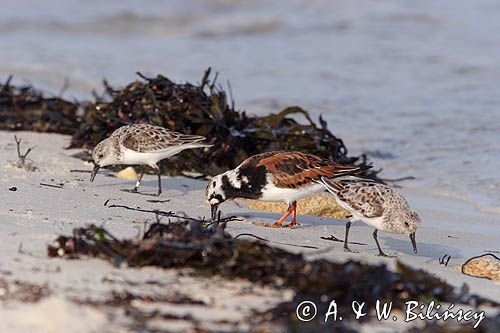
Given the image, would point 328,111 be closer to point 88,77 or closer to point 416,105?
point 416,105

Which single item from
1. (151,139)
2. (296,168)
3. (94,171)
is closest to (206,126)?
(151,139)

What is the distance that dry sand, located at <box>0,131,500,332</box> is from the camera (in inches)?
111

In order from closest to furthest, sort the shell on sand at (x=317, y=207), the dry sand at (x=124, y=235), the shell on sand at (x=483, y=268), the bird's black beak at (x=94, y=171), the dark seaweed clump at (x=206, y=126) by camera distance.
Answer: the dry sand at (x=124, y=235) → the shell on sand at (x=483, y=268) → the shell on sand at (x=317, y=207) → the bird's black beak at (x=94, y=171) → the dark seaweed clump at (x=206, y=126)

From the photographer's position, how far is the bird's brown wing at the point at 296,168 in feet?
16.2

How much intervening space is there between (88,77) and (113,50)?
2283mm

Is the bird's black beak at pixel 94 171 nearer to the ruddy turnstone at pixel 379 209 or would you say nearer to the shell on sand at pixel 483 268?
the ruddy turnstone at pixel 379 209

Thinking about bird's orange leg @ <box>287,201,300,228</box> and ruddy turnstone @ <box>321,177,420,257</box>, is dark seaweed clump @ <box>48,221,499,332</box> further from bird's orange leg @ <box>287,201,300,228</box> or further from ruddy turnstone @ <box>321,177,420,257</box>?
bird's orange leg @ <box>287,201,300,228</box>

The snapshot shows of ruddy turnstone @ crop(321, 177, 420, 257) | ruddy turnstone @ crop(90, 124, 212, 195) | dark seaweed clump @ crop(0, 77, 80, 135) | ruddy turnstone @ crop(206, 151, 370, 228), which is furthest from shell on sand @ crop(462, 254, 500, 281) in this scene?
dark seaweed clump @ crop(0, 77, 80, 135)

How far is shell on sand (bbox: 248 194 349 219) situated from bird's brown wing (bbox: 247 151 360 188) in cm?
44

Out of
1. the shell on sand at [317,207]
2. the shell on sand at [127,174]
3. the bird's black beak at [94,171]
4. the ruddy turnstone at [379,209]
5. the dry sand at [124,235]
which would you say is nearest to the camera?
the dry sand at [124,235]

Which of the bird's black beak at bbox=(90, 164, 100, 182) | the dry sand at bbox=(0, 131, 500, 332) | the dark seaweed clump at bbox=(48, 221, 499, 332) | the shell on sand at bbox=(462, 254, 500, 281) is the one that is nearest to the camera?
the dry sand at bbox=(0, 131, 500, 332)

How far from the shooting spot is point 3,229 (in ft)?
12.6

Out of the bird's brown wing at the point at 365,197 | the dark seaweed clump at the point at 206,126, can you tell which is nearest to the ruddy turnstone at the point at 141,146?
the dark seaweed clump at the point at 206,126

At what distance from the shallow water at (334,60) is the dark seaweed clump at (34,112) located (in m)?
2.24
